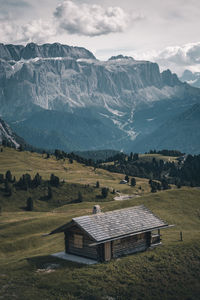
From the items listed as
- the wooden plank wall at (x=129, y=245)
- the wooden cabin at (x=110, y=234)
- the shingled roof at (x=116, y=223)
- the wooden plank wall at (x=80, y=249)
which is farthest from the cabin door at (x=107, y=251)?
the wooden plank wall at (x=80, y=249)

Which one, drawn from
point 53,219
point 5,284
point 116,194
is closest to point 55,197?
point 116,194

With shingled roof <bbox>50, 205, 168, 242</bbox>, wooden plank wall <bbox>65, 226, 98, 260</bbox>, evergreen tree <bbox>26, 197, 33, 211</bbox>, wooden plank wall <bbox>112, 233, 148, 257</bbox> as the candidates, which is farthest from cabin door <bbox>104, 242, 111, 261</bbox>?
evergreen tree <bbox>26, 197, 33, 211</bbox>

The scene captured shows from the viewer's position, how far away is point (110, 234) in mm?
54062

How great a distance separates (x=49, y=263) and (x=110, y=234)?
27.8 feet

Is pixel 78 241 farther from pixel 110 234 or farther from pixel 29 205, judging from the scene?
pixel 29 205

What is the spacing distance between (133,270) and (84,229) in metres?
7.79

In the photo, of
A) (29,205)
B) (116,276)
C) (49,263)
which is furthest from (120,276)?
(29,205)

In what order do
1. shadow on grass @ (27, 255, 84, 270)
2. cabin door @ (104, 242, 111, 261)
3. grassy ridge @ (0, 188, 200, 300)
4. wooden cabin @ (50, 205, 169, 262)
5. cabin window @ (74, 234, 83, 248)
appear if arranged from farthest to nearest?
1. cabin window @ (74, 234, 83, 248)
2. wooden cabin @ (50, 205, 169, 262)
3. cabin door @ (104, 242, 111, 261)
4. shadow on grass @ (27, 255, 84, 270)
5. grassy ridge @ (0, 188, 200, 300)

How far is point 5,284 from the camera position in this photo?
155ft

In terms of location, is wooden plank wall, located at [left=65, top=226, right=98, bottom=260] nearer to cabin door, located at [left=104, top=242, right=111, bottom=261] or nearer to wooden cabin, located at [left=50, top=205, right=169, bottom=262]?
wooden cabin, located at [left=50, top=205, right=169, bottom=262]

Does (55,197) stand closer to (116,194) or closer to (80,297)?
(116,194)

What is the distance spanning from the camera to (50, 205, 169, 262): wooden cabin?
176ft

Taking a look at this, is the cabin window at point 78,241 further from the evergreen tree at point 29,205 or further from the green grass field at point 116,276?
the evergreen tree at point 29,205

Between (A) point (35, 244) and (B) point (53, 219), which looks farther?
(B) point (53, 219)
